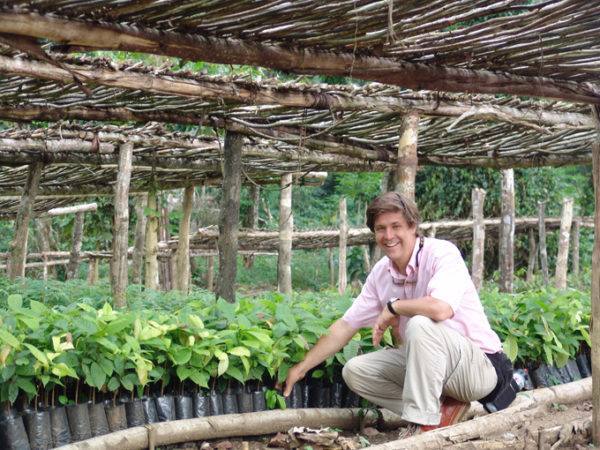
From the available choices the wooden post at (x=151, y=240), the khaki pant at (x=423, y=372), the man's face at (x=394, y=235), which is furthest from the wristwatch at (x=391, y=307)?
the wooden post at (x=151, y=240)

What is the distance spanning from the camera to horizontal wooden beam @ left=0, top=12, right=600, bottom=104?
3.25 m

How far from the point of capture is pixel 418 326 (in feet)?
12.9

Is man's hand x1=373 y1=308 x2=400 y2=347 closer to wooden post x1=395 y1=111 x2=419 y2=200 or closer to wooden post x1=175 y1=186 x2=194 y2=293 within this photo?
wooden post x1=395 y1=111 x2=419 y2=200

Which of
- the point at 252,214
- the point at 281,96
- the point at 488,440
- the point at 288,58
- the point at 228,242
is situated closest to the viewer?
the point at 488,440

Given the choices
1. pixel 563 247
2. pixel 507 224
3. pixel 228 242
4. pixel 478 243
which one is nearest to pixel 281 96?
pixel 228 242

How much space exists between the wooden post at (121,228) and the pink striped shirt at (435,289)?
288 cm

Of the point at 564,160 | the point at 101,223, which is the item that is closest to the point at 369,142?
the point at 564,160

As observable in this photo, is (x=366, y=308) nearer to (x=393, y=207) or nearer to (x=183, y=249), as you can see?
(x=393, y=207)

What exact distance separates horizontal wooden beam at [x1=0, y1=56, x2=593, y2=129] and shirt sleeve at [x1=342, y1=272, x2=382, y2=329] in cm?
188

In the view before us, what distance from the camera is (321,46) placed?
3.90 metres

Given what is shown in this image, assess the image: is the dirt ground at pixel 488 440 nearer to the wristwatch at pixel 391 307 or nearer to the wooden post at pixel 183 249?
the wristwatch at pixel 391 307

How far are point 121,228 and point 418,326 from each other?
3.83 m

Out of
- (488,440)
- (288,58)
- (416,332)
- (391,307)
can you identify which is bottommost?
(488,440)

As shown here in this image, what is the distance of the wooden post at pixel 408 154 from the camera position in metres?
6.13
